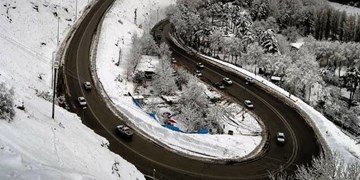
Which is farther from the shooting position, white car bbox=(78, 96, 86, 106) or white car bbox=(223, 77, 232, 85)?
white car bbox=(223, 77, 232, 85)

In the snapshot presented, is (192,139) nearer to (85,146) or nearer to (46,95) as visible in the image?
(46,95)

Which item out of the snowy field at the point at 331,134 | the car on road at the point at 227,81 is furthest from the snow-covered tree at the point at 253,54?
the snowy field at the point at 331,134

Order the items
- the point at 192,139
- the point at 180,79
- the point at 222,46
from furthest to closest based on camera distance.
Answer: the point at 222,46 → the point at 180,79 → the point at 192,139

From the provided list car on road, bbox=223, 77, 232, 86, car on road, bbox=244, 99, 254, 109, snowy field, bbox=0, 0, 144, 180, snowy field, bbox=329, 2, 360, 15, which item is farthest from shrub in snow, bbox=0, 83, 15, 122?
snowy field, bbox=329, 2, 360, 15

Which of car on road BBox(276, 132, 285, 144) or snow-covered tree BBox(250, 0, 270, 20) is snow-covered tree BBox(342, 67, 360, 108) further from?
snow-covered tree BBox(250, 0, 270, 20)

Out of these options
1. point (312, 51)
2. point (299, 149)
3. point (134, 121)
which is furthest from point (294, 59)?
point (134, 121)

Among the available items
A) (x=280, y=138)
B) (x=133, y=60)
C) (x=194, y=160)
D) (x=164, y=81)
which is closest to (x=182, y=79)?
(x=164, y=81)

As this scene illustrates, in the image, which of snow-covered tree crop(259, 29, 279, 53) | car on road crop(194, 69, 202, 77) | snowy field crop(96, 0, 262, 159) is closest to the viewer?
snowy field crop(96, 0, 262, 159)
